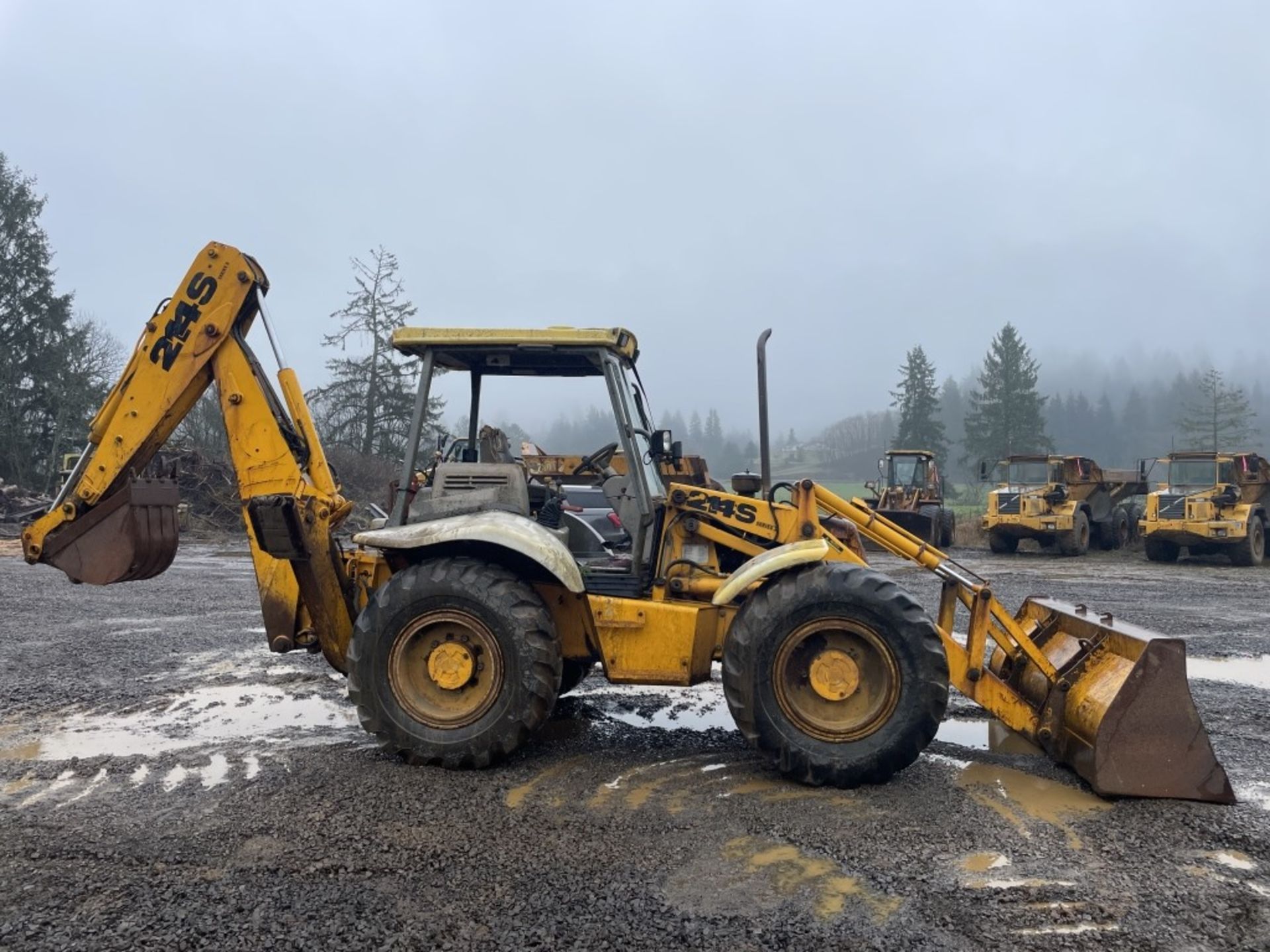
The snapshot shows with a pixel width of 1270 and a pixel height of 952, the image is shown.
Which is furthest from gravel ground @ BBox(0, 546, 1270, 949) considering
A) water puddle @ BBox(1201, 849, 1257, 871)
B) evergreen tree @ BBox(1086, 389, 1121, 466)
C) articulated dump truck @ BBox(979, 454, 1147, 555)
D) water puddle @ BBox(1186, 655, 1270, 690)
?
evergreen tree @ BBox(1086, 389, 1121, 466)

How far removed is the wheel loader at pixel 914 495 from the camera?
24656 millimetres

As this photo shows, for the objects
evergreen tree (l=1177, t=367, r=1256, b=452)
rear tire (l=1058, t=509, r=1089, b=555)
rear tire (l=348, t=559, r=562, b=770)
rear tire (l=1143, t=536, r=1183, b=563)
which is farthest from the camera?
evergreen tree (l=1177, t=367, r=1256, b=452)

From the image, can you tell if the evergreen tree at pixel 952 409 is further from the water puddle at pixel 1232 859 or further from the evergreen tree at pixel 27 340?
the water puddle at pixel 1232 859

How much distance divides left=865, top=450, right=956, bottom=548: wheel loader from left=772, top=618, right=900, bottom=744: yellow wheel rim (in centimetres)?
2031

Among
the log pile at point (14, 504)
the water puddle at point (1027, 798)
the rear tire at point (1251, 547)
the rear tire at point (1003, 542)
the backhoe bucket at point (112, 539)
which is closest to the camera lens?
the water puddle at point (1027, 798)

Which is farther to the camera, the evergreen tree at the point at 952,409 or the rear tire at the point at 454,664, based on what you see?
the evergreen tree at the point at 952,409

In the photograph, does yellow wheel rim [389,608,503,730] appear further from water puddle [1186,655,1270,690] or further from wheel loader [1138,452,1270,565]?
wheel loader [1138,452,1270,565]

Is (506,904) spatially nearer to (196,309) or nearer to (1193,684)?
(196,309)

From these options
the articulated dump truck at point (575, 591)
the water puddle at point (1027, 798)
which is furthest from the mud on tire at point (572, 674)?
the water puddle at point (1027, 798)

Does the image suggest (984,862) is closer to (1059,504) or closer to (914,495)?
(1059,504)

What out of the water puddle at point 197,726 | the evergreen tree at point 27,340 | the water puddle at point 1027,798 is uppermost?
the evergreen tree at point 27,340

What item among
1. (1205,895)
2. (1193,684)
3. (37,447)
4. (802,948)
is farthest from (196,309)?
(37,447)

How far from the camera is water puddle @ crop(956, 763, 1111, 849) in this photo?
4.34m

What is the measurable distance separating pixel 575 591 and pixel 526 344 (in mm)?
1536
